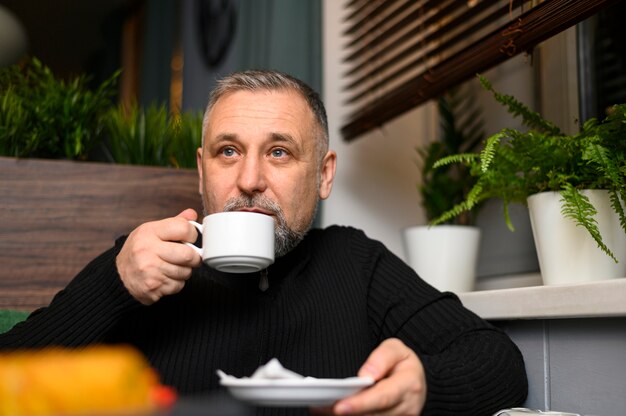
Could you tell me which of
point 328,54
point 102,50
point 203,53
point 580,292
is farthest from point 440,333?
point 102,50

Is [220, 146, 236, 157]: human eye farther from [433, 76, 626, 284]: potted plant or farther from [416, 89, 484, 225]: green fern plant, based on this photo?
[416, 89, 484, 225]: green fern plant

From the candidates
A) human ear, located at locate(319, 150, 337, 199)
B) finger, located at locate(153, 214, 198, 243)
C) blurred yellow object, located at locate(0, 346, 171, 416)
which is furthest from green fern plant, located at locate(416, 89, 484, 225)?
blurred yellow object, located at locate(0, 346, 171, 416)

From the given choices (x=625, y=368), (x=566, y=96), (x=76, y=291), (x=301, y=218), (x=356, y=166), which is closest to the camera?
(x=625, y=368)

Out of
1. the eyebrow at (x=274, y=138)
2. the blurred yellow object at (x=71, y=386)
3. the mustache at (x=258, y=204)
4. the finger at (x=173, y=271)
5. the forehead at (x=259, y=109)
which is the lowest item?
the blurred yellow object at (x=71, y=386)

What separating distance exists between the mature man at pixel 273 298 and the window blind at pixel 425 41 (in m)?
0.37

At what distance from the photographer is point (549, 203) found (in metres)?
1.23

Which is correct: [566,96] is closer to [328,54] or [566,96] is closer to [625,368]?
[328,54]

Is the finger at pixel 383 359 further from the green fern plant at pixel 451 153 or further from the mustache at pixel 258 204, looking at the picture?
the green fern plant at pixel 451 153

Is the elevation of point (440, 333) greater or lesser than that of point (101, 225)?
lesser

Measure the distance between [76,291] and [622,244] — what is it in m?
0.93

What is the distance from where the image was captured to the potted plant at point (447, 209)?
5.39ft

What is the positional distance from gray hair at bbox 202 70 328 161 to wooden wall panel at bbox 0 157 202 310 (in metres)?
0.37

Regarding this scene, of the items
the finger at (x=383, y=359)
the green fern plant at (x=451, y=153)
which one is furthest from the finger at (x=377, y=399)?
the green fern plant at (x=451, y=153)

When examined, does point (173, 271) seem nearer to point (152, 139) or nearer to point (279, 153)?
point (279, 153)
